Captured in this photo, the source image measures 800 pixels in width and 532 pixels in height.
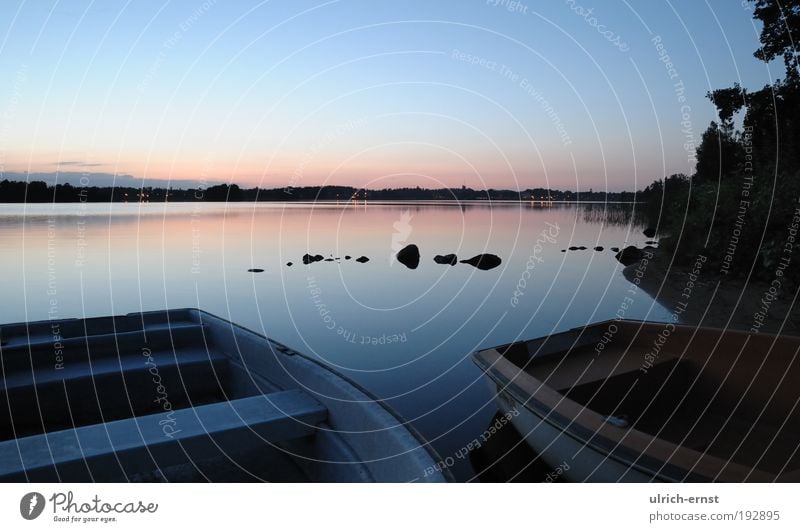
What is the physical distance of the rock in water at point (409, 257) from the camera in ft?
101

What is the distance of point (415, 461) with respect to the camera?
4250 millimetres

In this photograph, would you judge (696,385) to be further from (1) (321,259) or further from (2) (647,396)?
(1) (321,259)

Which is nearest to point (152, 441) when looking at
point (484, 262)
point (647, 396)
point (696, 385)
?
point (647, 396)

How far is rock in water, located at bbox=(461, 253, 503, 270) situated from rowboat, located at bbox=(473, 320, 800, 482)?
21.7 meters

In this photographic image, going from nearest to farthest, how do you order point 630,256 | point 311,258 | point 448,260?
point 448,260, point 311,258, point 630,256

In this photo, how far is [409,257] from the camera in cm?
3238

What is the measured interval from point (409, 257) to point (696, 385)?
25152mm

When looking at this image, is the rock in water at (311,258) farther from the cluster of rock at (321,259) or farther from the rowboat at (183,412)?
the rowboat at (183,412)

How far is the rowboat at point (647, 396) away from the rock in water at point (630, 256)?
25039 mm

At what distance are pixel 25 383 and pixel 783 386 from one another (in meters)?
9.49

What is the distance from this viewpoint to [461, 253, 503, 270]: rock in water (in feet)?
100

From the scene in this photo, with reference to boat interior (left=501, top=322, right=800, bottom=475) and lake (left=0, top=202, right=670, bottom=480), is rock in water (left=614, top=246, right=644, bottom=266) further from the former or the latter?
boat interior (left=501, top=322, right=800, bottom=475)

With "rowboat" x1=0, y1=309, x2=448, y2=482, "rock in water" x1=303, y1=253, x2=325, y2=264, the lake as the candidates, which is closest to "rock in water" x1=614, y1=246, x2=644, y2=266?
the lake
